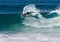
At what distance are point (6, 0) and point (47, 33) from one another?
0.57m

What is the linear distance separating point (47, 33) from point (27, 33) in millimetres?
218

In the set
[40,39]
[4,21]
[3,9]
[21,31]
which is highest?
[3,9]

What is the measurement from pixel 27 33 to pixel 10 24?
8.5 inches

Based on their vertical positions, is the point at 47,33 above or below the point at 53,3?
below

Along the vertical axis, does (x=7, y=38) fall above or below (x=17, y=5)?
below

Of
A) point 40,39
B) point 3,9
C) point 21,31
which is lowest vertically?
point 40,39

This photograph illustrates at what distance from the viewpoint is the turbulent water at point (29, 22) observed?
61.6 inches

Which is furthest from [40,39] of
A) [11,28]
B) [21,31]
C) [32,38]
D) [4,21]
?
[4,21]

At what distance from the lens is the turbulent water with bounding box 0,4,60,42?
1565mm

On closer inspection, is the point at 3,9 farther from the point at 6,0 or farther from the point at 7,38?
the point at 7,38

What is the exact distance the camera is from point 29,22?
1615 mm

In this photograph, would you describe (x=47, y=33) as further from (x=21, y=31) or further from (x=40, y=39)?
(x=21, y=31)

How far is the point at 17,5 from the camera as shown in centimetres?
158

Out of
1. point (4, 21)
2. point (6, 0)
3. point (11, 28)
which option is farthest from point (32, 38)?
point (6, 0)
